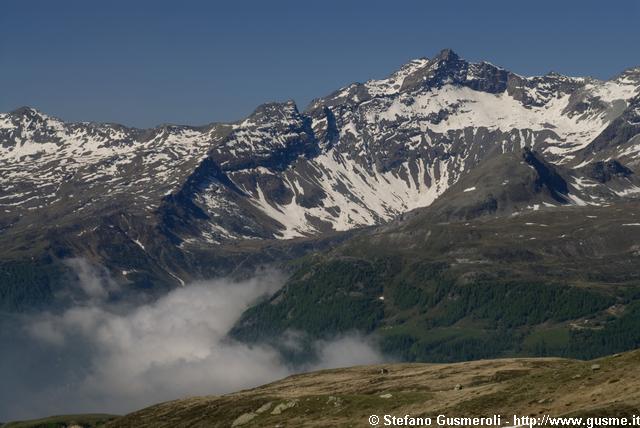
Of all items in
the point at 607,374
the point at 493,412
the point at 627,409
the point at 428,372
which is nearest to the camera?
the point at 627,409

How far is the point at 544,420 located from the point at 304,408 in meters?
54.6

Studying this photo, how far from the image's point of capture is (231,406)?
610 feet

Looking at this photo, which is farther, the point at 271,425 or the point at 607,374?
the point at 271,425

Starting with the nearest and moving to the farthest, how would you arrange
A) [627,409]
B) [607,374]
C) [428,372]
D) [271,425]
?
[627,409]
[607,374]
[271,425]
[428,372]

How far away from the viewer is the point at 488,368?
192750 mm

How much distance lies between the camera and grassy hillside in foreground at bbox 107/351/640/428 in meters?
128

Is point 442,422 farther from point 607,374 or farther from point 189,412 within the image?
point 189,412

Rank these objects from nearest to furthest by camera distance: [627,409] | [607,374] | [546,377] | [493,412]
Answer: [627,409] → [493,412] → [607,374] → [546,377]

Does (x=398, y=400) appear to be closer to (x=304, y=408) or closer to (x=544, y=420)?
(x=304, y=408)

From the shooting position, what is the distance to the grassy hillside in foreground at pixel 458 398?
128250 millimetres

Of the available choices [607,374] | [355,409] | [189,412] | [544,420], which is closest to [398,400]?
[355,409]

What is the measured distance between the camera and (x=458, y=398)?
148 meters

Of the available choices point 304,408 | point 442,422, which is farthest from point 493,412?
point 304,408

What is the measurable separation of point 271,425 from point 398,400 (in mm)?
19843
